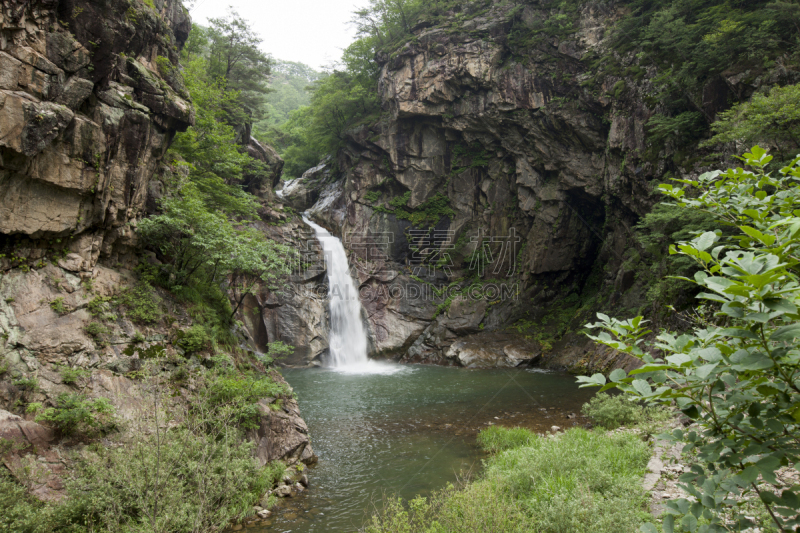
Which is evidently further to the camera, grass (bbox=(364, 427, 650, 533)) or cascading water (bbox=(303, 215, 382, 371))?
cascading water (bbox=(303, 215, 382, 371))

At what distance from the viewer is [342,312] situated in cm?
2331

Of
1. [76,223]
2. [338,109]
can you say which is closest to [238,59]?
[338,109]

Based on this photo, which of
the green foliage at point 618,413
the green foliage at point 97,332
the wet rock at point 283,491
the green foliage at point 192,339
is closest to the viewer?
the wet rock at point 283,491

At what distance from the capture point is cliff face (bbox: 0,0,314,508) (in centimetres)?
716

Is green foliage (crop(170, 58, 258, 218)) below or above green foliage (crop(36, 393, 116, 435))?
above

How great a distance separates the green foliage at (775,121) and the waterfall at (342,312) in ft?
60.3

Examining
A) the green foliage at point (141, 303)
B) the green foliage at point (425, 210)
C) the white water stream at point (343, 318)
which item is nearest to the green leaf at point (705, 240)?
the green foliage at point (141, 303)

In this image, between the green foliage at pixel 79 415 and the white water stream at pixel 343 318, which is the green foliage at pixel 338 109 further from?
the green foliage at pixel 79 415

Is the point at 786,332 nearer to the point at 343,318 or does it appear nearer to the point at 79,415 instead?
the point at 79,415

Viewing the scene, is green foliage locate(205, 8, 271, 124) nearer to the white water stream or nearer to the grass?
the white water stream

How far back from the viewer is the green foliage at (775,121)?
10.3m

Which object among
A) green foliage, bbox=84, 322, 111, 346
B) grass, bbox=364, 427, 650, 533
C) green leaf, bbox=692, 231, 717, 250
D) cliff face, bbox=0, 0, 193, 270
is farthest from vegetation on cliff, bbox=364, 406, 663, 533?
cliff face, bbox=0, 0, 193, 270

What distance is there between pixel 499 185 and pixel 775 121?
14.9 metres

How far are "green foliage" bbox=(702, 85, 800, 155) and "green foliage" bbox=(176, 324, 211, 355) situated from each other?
15.0m
